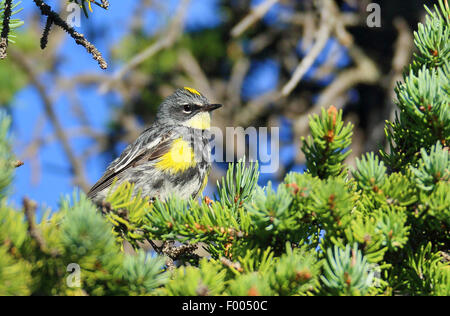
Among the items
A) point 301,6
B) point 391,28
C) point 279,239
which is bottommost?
point 279,239

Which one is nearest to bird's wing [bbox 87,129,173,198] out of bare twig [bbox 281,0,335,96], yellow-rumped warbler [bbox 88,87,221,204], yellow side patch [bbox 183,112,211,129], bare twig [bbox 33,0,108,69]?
yellow-rumped warbler [bbox 88,87,221,204]

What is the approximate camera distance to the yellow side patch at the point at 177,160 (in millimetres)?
4816

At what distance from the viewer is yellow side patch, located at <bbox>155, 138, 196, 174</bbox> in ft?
15.8

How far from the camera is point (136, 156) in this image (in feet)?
17.1

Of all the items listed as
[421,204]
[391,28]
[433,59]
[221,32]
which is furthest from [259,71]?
[421,204]

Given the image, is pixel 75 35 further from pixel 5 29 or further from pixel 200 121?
pixel 200 121

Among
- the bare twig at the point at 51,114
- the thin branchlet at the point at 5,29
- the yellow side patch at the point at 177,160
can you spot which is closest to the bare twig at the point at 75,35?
the thin branchlet at the point at 5,29

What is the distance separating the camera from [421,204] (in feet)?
6.35

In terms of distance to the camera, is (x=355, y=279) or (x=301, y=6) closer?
(x=355, y=279)

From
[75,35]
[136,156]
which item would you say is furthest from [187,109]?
[75,35]

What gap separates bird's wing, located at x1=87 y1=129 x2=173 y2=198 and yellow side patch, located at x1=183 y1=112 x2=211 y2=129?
41 centimetres

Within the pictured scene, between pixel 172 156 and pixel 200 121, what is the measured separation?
2.91 feet
